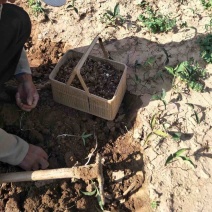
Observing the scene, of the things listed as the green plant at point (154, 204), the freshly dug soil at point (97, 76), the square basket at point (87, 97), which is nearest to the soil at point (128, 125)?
the green plant at point (154, 204)

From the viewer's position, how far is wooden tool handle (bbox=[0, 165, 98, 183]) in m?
1.91

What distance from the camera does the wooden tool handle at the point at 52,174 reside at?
1.91 meters

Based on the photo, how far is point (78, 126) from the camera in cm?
229

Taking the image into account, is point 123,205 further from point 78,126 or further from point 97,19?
point 97,19

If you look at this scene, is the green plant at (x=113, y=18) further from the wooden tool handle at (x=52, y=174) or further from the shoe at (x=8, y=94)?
the wooden tool handle at (x=52, y=174)

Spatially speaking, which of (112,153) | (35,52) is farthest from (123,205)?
(35,52)

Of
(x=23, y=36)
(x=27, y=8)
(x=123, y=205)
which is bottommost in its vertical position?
(x=123, y=205)

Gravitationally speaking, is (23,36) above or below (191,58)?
above

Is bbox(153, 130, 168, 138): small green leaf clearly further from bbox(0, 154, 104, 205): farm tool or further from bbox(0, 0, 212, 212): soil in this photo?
bbox(0, 154, 104, 205): farm tool

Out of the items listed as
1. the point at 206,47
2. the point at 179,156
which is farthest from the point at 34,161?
the point at 206,47

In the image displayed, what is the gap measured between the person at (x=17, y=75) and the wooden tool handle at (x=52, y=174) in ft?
0.38

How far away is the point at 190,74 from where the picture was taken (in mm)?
2418

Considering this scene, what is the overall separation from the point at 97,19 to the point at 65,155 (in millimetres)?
1153

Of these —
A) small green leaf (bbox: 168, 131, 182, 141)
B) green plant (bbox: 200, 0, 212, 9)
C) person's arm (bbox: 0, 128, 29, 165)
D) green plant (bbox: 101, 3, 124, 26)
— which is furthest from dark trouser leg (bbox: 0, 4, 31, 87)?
green plant (bbox: 200, 0, 212, 9)
